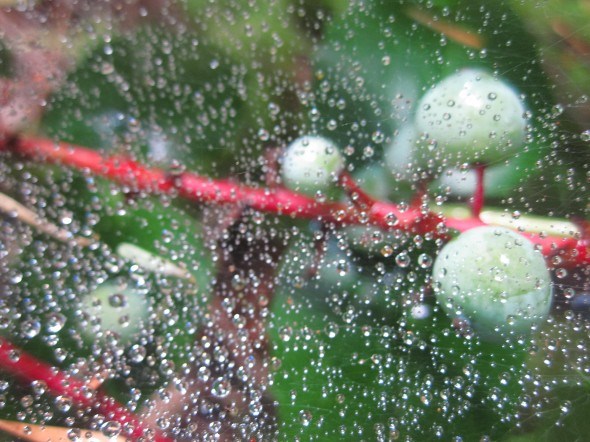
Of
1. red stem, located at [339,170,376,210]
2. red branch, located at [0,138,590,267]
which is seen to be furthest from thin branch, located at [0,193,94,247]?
red stem, located at [339,170,376,210]

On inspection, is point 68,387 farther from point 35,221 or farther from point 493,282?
point 493,282

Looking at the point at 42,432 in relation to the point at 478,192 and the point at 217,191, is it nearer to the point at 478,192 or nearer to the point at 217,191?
the point at 217,191

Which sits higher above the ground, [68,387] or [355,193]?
[355,193]

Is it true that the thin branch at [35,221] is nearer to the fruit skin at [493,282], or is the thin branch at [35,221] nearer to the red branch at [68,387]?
the red branch at [68,387]

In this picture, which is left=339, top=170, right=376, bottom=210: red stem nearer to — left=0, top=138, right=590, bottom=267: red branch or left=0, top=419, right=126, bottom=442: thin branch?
left=0, top=138, right=590, bottom=267: red branch

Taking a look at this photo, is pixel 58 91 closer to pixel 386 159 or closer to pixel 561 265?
pixel 386 159

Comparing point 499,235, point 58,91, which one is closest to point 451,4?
point 499,235

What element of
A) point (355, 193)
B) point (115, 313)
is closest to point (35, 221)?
point (115, 313)

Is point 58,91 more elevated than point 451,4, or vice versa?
point 451,4
